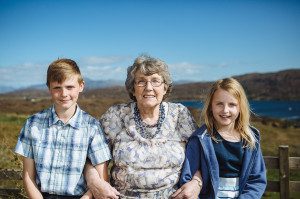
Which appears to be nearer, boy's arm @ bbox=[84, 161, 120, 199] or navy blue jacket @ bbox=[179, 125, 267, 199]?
boy's arm @ bbox=[84, 161, 120, 199]

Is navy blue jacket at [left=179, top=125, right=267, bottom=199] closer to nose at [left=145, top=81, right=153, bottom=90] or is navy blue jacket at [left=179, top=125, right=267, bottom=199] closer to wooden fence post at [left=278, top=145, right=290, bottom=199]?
nose at [left=145, top=81, right=153, bottom=90]

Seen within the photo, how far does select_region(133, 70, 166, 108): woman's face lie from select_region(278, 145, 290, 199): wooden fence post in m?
2.67

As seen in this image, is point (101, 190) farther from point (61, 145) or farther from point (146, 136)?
point (146, 136)

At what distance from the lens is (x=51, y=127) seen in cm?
350

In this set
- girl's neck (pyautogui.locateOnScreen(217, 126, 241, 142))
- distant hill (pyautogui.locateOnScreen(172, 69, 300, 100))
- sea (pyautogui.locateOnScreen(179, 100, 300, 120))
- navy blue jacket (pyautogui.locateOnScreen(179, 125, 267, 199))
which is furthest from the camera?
distant hill (pyautogui.locateOnScreen(172, 69, 300, 100))

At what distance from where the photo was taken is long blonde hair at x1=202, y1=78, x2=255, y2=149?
364cm

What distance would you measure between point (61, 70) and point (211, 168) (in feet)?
5.40

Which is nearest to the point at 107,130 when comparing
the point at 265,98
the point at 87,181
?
the point at 87,181

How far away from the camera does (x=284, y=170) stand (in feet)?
18.3

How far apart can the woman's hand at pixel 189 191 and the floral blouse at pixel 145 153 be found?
0.29ft

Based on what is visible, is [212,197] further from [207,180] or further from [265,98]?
[265,98]

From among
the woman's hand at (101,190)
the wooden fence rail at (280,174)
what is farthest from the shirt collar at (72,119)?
the wooden fence rail at (280,174)

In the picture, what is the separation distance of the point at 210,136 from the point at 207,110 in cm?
27

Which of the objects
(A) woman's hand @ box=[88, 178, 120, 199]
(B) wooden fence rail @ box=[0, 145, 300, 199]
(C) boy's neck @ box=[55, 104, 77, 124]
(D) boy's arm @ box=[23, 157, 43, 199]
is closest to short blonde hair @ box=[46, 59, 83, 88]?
(C) boy's neck @ box=[55, 104, 77, 124]
